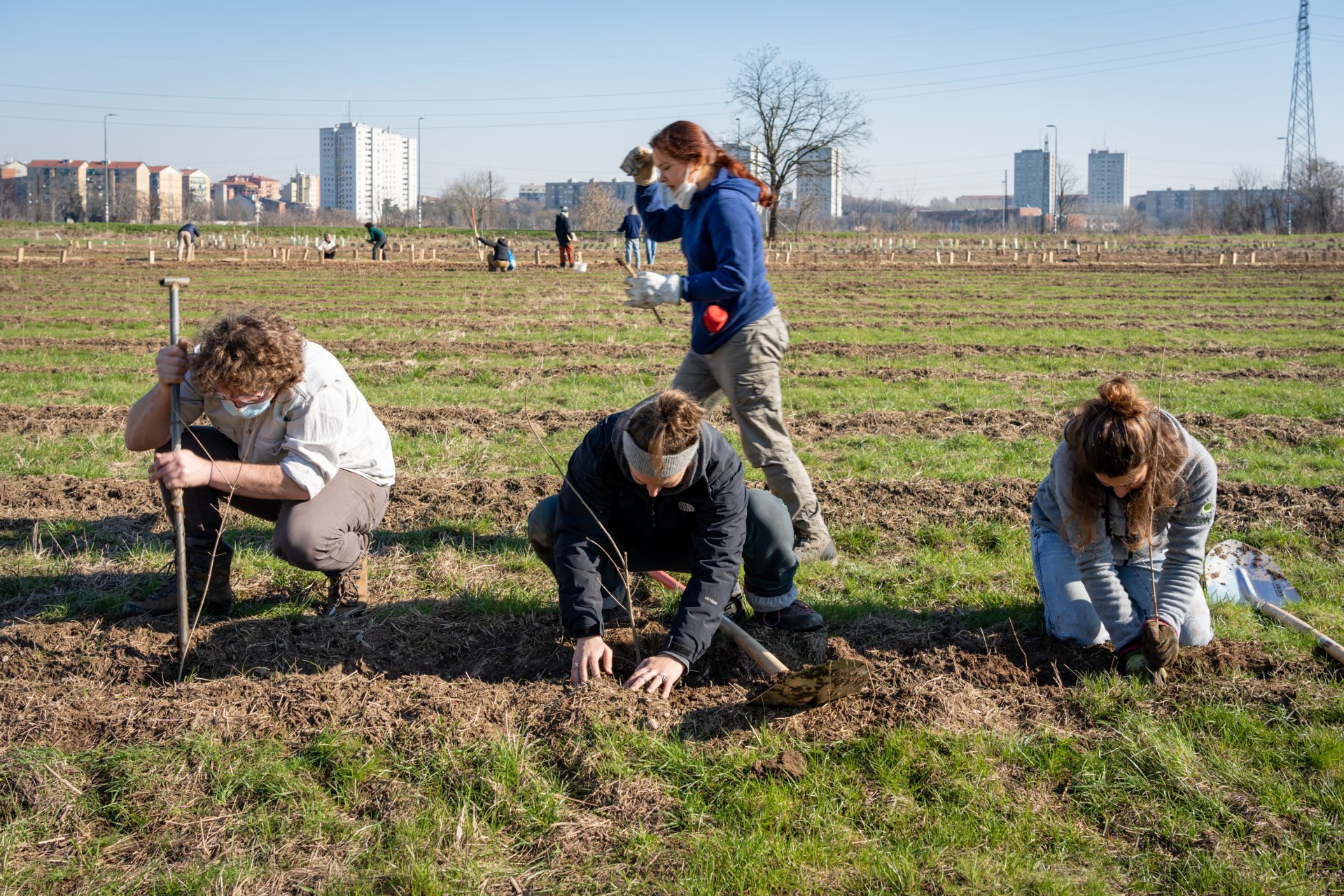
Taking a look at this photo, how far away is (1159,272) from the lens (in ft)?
93.3

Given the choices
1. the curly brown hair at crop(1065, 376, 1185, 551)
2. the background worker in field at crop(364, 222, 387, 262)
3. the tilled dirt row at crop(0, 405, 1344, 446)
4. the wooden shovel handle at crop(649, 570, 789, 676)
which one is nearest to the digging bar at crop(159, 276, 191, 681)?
the wooden shovel handle at crop(649, 570, 789, 676)

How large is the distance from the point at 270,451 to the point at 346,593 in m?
0.70

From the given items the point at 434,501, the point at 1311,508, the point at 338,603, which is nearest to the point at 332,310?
the point at 434,501

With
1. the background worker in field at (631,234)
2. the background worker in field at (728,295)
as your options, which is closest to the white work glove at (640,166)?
the background worker in field at (728,295)

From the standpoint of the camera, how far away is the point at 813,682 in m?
3.31

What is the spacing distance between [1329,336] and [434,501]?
537 inches

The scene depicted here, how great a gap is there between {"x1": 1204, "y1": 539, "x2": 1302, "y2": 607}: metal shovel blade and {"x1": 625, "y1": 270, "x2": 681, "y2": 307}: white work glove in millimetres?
2749

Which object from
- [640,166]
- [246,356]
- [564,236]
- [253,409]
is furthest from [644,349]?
[564,236]

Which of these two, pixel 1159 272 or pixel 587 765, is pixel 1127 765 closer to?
pixel 587 765

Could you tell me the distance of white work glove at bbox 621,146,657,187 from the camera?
489 cm

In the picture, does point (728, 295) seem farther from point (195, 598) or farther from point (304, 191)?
point (304, 191)

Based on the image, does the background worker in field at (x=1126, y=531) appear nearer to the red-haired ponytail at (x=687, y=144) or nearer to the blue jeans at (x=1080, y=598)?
the blue jeans at (x=1080, y=598)

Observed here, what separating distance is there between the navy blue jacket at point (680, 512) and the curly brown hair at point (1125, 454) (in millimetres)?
1206

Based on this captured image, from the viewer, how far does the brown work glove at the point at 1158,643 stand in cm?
357
